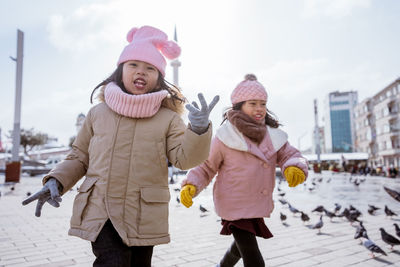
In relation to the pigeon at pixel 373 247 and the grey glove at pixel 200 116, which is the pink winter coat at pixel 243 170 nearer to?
the grey glove at pixel 200 116

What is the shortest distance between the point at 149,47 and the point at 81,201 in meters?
1.23

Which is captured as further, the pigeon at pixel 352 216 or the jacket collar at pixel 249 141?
the pigeon at pixel 352 216

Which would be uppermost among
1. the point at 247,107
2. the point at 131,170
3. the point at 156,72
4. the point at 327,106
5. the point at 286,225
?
the point at 327,106

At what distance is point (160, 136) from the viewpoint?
7.06 feet

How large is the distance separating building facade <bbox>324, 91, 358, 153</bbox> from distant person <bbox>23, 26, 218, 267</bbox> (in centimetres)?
10998

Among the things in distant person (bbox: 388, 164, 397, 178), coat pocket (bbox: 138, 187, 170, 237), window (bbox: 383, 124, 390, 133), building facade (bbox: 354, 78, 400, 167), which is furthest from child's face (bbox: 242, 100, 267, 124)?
window (bbox: 383, 124, 390, 133)

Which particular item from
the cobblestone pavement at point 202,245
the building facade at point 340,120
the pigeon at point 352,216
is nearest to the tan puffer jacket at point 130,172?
the cobblestone pavement at point 202,245

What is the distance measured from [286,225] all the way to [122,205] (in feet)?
17.1

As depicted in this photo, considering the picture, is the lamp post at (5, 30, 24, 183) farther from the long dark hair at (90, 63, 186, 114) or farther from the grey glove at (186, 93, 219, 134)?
the grey glove at (186, 93, 219, 134)

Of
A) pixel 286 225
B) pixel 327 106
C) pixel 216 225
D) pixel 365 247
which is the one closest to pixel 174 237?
pixel 216 225

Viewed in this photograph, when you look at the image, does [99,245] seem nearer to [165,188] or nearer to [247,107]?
[165,188]

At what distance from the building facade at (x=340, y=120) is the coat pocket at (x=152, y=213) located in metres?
110

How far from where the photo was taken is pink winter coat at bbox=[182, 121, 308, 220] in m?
2.63

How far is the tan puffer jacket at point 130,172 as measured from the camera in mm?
1918
